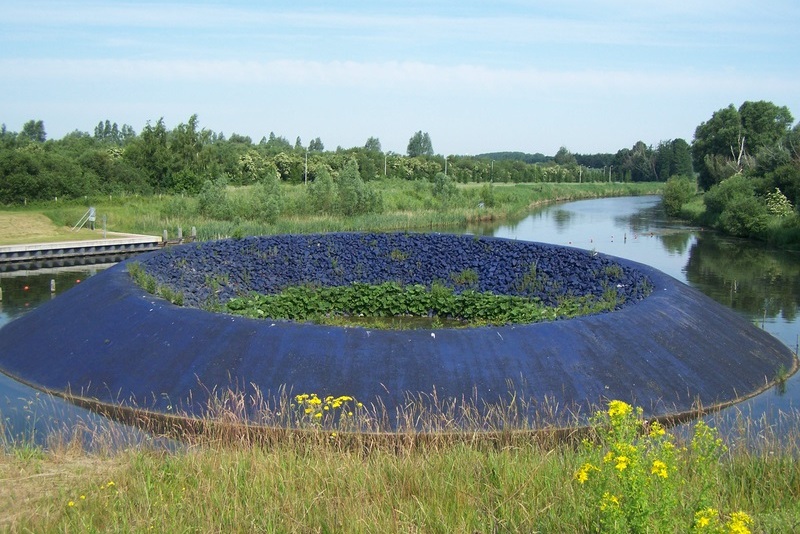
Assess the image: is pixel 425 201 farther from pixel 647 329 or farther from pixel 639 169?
pixel 639 169

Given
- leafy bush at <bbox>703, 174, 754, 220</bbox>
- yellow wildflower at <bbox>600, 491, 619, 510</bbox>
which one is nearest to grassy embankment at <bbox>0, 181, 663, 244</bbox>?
leafy bush at <bbox>703, 174, 754, 220</bbox>

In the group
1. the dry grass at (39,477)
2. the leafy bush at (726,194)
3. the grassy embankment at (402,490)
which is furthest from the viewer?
the leafy bush at (726,194)

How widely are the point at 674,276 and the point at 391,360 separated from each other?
23.0m

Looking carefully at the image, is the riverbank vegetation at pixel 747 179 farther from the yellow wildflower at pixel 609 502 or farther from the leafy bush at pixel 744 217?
the yellow wildflower at pixel 609 502

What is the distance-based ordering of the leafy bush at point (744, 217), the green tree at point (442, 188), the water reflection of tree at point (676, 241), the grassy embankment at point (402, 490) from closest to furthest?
1. the grassy embankment at point (402, 490)
2. the water reflection of tree at point (676, 241)
3. the leafy bush at point (744, 217)
4. the green tree at point (442, 188)

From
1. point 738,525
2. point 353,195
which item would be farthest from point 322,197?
point 738,525

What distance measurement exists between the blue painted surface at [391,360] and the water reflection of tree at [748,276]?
10.5m

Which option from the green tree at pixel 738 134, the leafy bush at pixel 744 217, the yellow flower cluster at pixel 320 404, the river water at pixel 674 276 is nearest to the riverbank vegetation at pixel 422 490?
the yellow flower cluster at pixel 320 404

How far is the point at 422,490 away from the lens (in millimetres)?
7688

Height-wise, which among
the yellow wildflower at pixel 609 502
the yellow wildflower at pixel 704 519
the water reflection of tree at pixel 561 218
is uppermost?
the yellow wildflower at pixel 609 502

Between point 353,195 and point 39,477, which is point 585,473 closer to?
point 39,477

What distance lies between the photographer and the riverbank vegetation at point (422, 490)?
21.1 feet

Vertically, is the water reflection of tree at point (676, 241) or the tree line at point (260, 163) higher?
the tree line at point (260, 163)

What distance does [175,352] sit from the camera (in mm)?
14477
